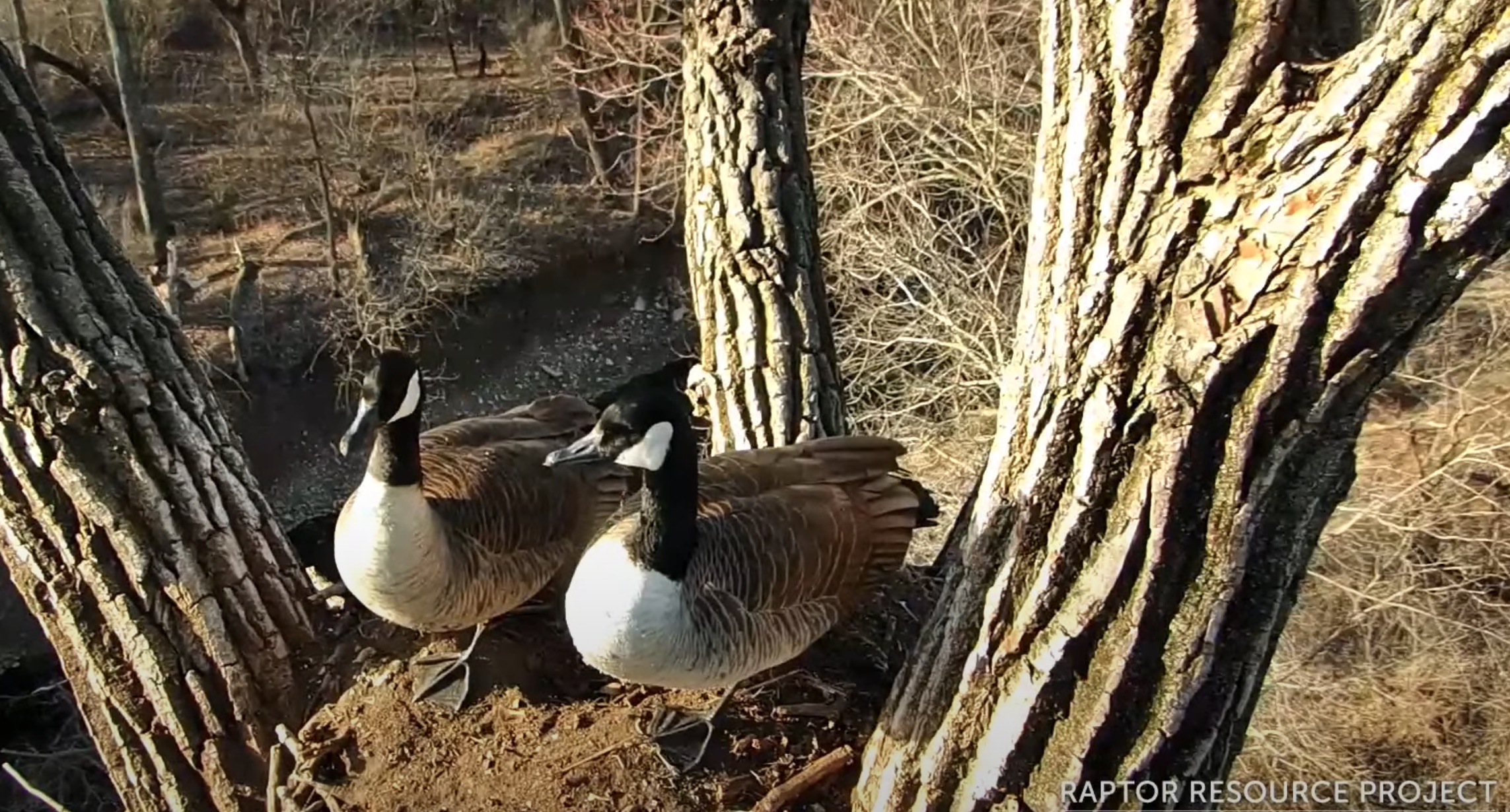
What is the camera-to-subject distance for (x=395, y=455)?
309 cm

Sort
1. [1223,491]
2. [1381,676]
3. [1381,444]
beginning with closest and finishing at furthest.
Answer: [1223,491] < [1381,676] < [1381,444]

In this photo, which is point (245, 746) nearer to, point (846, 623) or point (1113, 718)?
point (846, 623)

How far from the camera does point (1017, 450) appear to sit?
84.7 inches

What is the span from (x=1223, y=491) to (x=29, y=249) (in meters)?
2.38

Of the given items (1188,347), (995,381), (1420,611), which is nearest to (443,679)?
(1188,347)

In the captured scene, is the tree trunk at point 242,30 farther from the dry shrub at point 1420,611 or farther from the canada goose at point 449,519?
the dry shrub at point 1420,611

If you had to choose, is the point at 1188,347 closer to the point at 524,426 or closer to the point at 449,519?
the point at 449,519

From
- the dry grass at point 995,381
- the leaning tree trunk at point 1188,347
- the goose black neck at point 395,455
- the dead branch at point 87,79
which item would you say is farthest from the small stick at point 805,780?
the dead branch at point 87,79

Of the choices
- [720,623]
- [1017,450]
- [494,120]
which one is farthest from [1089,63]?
[494,120]

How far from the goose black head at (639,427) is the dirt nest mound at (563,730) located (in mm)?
665

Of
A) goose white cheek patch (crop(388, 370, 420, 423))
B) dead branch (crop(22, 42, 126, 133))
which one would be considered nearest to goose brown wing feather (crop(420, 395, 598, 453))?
goose white cheek patch (crop(388, 370, 420, 423))

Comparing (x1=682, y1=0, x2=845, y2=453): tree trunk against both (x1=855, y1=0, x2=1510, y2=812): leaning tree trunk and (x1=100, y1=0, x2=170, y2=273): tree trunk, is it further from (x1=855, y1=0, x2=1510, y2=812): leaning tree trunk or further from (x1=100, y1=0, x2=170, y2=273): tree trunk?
(x1=100, y1=0, x2=170, y2=273): tree trunk

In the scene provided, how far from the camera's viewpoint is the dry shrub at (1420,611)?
31.6ft

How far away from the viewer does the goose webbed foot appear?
8.99 feet
